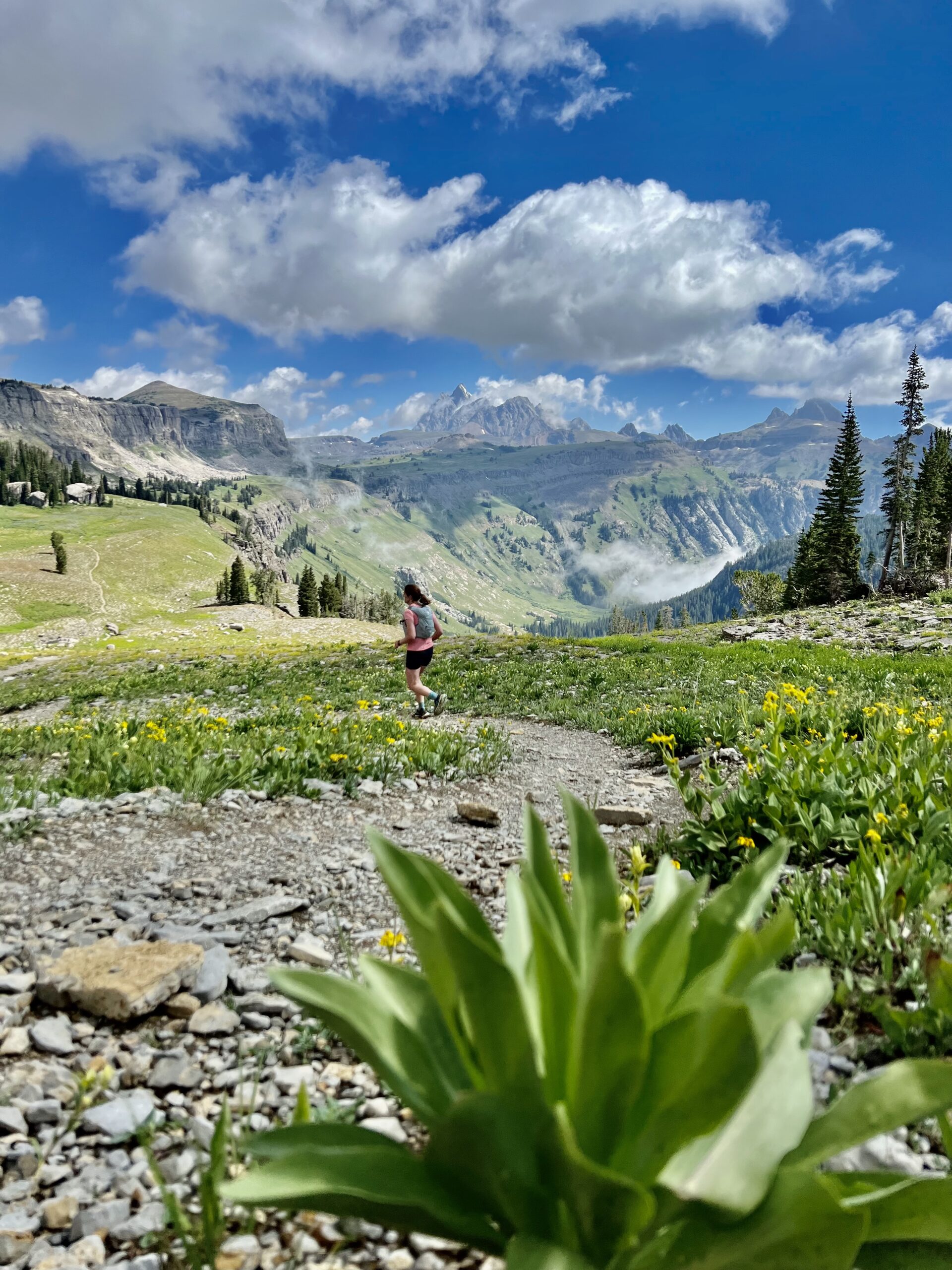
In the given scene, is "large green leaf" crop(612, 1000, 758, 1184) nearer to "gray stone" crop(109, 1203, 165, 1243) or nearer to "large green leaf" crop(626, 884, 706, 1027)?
"large green leaf" crop(626, 884, 706, 1027)

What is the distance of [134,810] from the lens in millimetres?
6875

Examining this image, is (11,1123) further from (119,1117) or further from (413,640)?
(413,640)

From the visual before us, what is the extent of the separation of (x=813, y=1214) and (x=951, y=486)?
8614 cm

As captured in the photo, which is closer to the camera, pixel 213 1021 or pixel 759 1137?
pixel 759 1137

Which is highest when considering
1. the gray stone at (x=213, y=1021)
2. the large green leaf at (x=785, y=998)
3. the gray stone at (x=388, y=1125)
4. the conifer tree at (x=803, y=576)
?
the conifer tree at (x=803, y=576)

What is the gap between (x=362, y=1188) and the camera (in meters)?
1.48

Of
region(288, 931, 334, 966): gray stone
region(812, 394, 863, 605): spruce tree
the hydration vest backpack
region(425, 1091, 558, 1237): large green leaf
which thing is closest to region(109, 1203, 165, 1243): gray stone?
region(425, 1091, 558, 1237): large green leaf

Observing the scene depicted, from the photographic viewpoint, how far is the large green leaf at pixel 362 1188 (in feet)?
4.68

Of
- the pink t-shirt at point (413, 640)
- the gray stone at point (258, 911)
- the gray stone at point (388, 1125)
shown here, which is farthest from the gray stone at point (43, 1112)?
the pink t-shirt at point (413, 640)

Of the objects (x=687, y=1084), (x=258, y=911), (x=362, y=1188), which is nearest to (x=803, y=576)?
(x=258, y=911)

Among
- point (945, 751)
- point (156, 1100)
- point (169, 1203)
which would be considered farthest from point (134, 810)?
point (945, 751)

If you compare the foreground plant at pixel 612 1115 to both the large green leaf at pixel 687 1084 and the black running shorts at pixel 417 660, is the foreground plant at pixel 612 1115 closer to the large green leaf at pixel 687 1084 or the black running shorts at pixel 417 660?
the large green leaf at pixel 687 1084

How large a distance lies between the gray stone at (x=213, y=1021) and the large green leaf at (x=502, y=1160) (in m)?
2.31

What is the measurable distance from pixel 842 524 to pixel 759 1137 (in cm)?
7948
